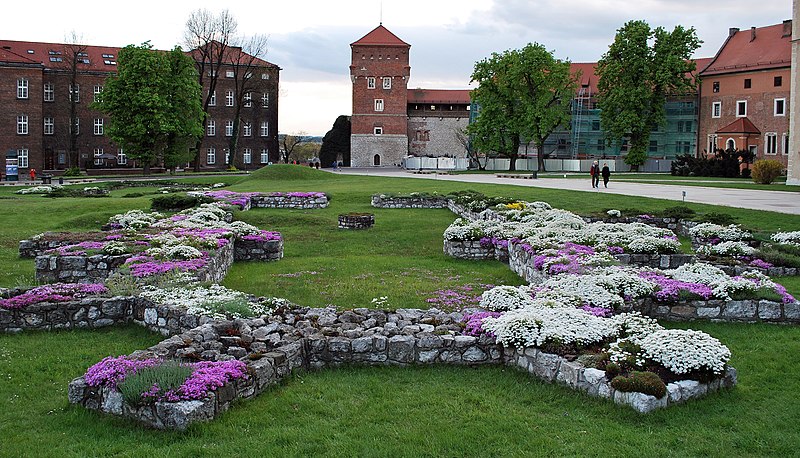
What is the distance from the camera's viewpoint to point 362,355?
316 inches

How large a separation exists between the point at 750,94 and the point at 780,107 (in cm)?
338

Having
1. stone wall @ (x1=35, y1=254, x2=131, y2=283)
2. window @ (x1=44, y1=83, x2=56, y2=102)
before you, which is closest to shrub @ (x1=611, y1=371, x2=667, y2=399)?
stone wall @ (x1=35, y1=254, x2=131, y2=283)

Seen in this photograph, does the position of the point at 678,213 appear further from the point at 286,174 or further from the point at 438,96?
the point at 438,96

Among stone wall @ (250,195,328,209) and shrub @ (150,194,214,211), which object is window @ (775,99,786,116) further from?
shrub @ (150,194,214,211)

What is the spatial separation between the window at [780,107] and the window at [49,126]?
218ft

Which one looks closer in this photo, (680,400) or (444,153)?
(680,400)

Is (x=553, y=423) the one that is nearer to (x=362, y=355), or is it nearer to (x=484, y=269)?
(x=362, y=355)

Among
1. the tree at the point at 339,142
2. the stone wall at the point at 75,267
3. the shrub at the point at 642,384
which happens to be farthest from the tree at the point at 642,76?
the shrub at the point at 642,384

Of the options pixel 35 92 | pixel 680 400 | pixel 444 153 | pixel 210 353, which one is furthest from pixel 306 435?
pixel 444 153

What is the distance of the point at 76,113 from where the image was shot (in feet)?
231

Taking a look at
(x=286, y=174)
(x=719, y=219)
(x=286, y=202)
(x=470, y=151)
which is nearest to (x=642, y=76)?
(x=470, y=151)

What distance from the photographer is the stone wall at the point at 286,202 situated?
101 ft

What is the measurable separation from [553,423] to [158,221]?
1557 centimetres

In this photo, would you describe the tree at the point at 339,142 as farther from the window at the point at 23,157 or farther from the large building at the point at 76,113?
the window at the point at 23,157
